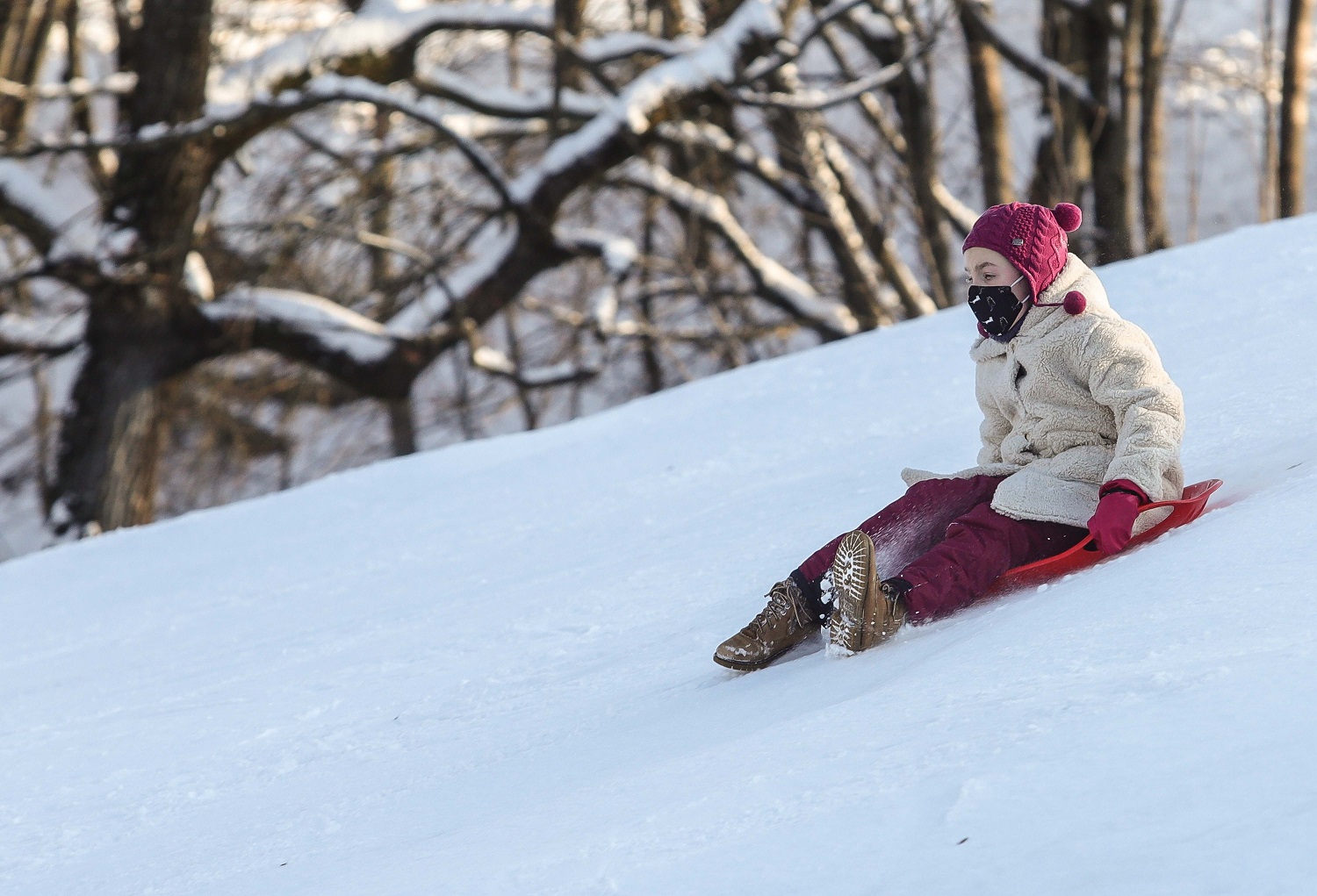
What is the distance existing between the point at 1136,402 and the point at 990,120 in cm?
795

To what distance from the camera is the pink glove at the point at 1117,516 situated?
7.48ft

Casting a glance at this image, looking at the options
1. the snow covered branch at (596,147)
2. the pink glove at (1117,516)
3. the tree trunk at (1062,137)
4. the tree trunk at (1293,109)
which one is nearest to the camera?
the pink glove at (1117,516)

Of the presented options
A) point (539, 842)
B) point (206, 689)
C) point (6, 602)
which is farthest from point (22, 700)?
point (539, 842)

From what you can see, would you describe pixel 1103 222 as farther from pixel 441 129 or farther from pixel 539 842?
pixel 539 842

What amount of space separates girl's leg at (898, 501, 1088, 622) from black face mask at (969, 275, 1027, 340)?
0.36m

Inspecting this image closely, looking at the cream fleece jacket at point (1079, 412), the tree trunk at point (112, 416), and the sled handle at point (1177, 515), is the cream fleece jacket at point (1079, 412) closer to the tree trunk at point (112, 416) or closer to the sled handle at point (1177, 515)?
the sled handle at point (1177, 515)

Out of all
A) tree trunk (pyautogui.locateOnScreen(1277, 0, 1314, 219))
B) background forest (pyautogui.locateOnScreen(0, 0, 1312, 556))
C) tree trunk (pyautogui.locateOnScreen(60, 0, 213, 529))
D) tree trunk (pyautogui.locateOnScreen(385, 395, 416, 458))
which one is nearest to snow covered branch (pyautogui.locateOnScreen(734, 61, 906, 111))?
background forest (pyautogui.locateOnScreen(0, 0, 1312, 556))

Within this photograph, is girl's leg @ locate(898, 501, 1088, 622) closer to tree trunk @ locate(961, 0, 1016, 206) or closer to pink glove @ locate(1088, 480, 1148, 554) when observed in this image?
pink glove @ locate(1088, 480, 1148, 554)

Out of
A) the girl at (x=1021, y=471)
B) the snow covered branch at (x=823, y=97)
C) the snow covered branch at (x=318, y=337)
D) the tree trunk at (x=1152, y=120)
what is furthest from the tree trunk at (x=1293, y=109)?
the girl at (x=1021, y=471)

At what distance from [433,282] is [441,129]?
74.0 inches

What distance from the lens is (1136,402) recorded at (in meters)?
2.42

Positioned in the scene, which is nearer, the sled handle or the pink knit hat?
the sled handle

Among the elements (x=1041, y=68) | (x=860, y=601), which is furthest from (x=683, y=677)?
(x=1041, y=68)

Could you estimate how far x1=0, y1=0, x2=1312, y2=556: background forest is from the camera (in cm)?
819
